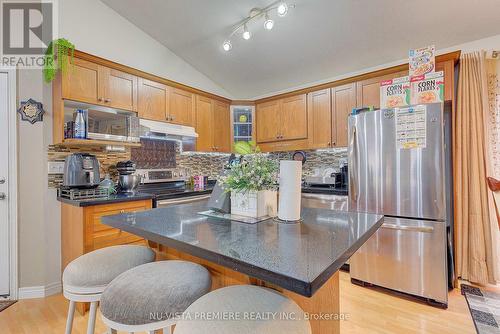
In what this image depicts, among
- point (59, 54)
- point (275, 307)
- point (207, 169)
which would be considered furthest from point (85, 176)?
point (275, 307)

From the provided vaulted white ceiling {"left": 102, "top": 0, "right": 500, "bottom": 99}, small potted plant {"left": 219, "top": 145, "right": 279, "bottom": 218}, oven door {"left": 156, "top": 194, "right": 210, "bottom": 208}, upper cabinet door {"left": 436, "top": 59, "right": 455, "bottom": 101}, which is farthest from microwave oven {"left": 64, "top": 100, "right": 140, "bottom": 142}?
upper cabinet door {"left": 436, "top": 59, "right": 455, "bottom": 101}

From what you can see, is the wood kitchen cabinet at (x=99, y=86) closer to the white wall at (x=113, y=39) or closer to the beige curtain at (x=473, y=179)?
the white wall at (x=113, y=39)

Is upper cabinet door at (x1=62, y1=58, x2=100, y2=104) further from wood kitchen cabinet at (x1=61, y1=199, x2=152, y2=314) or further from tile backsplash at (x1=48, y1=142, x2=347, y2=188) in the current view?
wood kitchen cabinet at (x1=61, y1=199, x2=152, y2=314)

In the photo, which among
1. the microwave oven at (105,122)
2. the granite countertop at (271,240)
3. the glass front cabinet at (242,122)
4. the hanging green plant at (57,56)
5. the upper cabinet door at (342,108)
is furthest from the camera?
the glass front cabinet at (242,122)

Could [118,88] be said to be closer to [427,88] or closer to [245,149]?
[245,149]

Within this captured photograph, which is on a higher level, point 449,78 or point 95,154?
point 449,78

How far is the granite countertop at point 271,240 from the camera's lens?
0.62 metres

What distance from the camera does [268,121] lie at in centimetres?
371

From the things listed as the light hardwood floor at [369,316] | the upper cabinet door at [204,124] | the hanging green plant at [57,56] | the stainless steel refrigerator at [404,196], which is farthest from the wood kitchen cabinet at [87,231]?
the stainless steel refrigerator at [404,196]

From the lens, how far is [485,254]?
226 centimetres

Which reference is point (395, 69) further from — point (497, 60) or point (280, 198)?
point (280, 198)

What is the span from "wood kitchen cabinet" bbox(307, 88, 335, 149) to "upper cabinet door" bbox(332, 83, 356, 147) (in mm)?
60

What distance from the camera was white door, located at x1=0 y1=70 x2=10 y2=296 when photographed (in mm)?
2143

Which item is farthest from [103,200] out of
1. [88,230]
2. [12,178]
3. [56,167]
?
[12,178]
